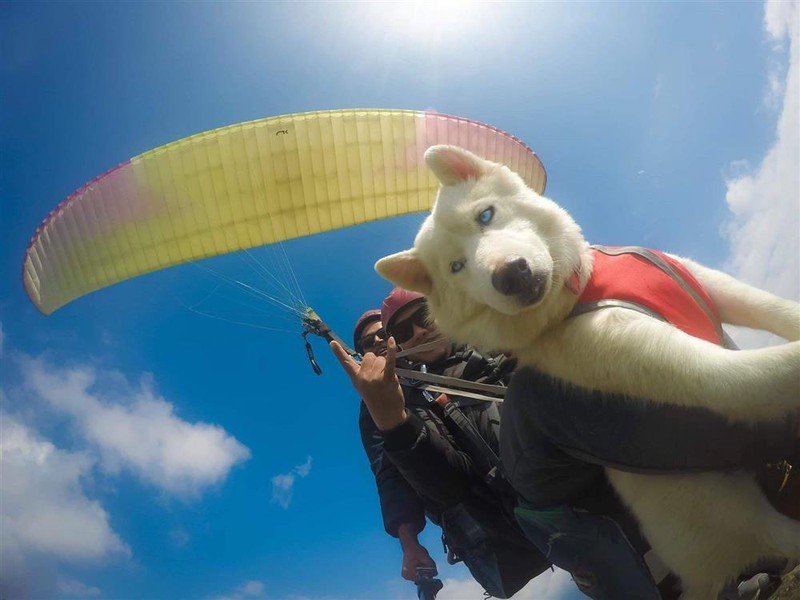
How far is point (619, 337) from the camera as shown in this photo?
56.2 inches

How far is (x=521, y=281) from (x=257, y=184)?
3.95 meters

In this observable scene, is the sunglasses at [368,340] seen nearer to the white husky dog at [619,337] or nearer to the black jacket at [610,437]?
the white husky dog at [619,337]

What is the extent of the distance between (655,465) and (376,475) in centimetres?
273

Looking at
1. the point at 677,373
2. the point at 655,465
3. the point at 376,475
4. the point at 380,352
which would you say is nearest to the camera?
the point at 677,373

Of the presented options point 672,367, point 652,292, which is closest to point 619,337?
point 672,367

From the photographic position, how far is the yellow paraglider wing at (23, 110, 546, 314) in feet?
15.8

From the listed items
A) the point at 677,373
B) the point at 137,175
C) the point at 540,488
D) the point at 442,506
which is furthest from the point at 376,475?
the point at 137,175

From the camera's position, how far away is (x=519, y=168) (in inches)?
184

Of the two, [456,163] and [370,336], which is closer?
[456,163]

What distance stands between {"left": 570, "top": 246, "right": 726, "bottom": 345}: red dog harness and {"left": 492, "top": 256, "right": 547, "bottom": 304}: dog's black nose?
5.8 inches

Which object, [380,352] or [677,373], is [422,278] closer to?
[677,373]

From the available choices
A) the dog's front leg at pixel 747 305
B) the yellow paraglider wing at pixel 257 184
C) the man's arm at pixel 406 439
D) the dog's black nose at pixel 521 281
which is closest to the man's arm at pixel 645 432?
the dog's black nose at pixel 521 281

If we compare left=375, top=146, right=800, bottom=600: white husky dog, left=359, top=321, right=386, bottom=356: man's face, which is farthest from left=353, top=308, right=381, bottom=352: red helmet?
left=375, top=146, right=800, bottom=600: white husky dog

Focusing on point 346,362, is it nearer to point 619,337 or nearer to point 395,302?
point 395,302
